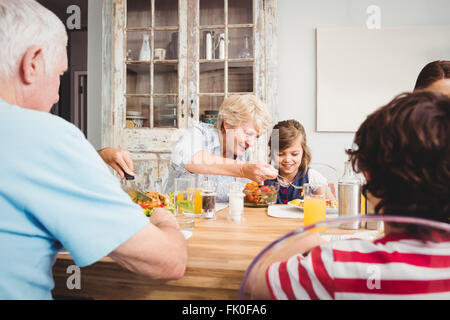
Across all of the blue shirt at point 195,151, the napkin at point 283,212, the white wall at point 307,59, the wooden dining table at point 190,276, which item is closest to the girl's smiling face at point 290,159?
the blue shirt at point 195,151

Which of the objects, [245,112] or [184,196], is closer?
[184,196]

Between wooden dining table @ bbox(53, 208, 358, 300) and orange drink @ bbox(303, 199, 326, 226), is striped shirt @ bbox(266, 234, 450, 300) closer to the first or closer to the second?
wooden dining table @ bbox(53, 208, 358, 300)

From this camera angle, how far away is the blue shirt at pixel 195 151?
1.98 m

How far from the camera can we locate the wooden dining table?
0.75m

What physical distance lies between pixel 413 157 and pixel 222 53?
105 inches

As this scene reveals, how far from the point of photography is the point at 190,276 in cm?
76

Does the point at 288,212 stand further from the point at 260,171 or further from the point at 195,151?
the point at 195,151

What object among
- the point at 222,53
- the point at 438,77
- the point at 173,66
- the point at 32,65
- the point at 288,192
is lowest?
the point at 288,192

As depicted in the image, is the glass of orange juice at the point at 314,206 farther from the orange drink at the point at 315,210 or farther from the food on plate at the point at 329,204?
the food on plate at the point at 329,204

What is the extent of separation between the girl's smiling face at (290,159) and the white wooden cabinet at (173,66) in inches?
25.4

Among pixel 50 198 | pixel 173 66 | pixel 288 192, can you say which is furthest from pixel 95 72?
pixel 50 198

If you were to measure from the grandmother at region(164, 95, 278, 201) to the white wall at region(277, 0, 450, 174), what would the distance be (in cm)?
102


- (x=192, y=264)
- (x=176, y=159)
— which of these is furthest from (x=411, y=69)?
(x=192, y=264)

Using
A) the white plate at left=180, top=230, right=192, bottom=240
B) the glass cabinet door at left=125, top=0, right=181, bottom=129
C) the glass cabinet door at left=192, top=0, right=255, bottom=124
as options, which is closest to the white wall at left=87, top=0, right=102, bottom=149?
the glass cabinet door at left=125, top=0, right=181, bottom=129
